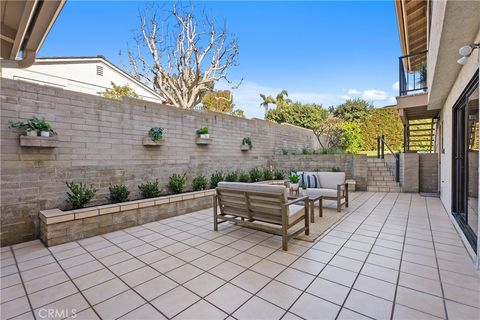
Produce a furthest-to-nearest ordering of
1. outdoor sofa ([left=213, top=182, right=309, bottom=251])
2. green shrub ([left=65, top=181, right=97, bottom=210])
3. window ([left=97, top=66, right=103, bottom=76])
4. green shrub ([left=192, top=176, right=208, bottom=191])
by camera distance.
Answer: window ([left=97, top=66, right=103, bottom=76])
green shrub ([left=192, top=176, right=208, bottom=191])
green shrub ([left=65, top=181, right=97, bottom=210])
outdoor sofa ([left=213, top=182, right=309, bottom=251])

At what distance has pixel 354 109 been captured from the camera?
17.9 metres

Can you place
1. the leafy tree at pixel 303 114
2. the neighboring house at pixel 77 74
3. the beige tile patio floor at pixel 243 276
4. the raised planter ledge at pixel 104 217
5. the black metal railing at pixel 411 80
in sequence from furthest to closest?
the leafy tree at pixel 303 114
the neighboring house at pixel 77 74
the black metal railing at pixel 411 80
the raised planter ledge at pixel 104 217
the beige tile patio floor at pixel 243 276

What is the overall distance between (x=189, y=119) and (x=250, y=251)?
171 inches

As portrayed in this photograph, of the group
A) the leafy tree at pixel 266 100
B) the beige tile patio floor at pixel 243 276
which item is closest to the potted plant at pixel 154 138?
the beige tile patio floor at pixel 243 276

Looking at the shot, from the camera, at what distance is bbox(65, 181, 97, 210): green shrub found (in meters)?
3.67

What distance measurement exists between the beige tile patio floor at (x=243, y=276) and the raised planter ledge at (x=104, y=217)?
16cm

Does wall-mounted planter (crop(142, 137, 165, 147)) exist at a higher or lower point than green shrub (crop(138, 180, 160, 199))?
higher

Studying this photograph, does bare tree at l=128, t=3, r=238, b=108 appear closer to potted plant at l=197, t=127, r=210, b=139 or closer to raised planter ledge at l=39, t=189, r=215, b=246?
potted plant at l=197, t=127, r=210, b=139

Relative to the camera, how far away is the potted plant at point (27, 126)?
3283mm

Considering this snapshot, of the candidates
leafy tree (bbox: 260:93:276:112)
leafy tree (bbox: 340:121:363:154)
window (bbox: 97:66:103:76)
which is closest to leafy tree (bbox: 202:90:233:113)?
leafy tree (bbox: 260:93:276:112)

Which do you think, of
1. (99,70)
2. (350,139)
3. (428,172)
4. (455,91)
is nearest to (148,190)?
(455,91)

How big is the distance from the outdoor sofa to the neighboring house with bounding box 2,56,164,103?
26.9ft

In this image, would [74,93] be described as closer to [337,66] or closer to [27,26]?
[27,26]

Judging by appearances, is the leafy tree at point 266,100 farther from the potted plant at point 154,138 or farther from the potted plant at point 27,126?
the potted plant at point 27,126
